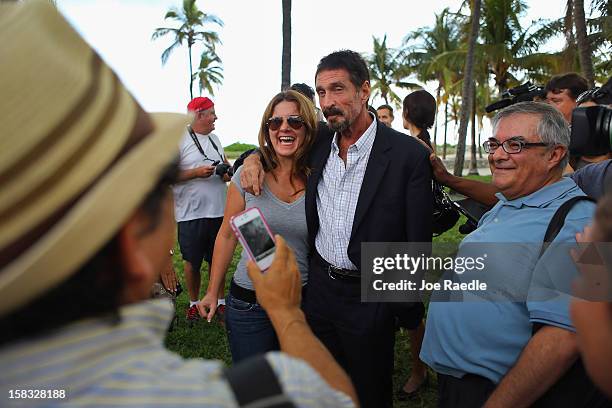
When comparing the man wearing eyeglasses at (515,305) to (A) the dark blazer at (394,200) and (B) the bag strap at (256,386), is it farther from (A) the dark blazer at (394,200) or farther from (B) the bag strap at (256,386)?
(B) the bag strap at (256,386)

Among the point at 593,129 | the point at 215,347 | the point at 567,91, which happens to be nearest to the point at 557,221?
the point at 593,129

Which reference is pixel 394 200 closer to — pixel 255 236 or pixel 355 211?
pixel 355 211

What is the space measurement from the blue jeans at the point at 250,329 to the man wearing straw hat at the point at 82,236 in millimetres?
2020

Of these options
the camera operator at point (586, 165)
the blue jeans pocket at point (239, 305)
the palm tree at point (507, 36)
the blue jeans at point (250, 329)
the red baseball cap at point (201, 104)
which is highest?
the palm tree at point (507, 36)

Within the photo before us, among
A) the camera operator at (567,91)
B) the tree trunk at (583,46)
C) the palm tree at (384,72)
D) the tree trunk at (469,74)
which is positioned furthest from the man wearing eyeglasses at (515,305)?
the palm tree at (384,72)

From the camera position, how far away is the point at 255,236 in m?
1.77

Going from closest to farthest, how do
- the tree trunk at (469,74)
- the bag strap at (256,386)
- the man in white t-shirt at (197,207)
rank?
the bag strap at (256,386) < the man in white t-shirt at (197,207) < the tree trunk at (469,74)

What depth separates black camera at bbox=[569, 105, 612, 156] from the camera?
7.75ft

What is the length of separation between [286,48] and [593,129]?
31.5 ft

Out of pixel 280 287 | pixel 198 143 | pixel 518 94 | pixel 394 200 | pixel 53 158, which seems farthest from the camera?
pixel 198 143

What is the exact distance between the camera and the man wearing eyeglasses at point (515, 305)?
187 centimetres

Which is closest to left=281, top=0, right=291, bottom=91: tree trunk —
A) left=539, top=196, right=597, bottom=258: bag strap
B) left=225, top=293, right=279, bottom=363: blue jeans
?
left=225, top=293, right=279, bottom=363: blue jeans

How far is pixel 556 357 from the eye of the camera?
182 cm

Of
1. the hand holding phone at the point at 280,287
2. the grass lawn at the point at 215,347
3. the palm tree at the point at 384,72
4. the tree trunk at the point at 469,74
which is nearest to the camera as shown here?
the hand holding phone at the point at 280,287
